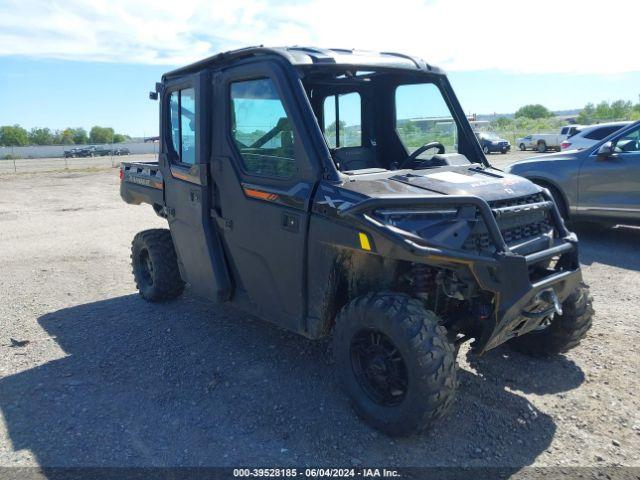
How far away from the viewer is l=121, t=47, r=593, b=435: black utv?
3156 mm

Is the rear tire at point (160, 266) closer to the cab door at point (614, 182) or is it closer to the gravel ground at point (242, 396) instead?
the gravel ground at point (242, 396)

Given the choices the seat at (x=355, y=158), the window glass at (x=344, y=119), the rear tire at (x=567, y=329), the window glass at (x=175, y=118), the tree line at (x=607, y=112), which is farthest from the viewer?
the tree line at (x=607, y=112)

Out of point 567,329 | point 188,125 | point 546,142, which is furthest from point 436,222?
point 546,142

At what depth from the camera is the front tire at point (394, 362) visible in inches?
122

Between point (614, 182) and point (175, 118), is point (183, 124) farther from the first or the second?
point (614, 182)

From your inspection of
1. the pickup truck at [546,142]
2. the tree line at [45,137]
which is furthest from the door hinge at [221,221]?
the tree line at [45,137]

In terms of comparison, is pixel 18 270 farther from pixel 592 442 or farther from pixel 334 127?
pixel 592 442

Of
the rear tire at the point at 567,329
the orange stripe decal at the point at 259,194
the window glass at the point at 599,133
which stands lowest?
the rear tire at the point at 567,329

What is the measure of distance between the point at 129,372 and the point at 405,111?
10.1 feet

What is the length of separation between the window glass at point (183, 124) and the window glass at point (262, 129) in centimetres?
56

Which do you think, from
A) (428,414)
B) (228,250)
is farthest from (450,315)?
(228,250)

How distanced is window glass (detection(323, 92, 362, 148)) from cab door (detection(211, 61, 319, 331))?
2.58ft

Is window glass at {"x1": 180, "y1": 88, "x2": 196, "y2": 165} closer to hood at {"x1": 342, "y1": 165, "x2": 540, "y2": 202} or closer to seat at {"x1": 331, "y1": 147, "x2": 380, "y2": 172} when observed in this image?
seat at {"x1": 331, "y1": 147, "x2": 380, "y2": 172}

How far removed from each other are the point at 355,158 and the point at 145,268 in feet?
9.63
